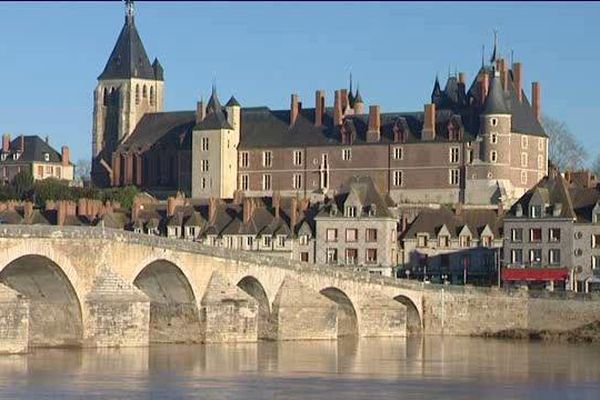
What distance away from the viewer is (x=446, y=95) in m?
134

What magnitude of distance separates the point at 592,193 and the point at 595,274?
13.8 ft

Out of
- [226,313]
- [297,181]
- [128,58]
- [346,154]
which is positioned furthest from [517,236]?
[128,58]

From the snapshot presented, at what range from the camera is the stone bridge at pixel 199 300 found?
6619cm

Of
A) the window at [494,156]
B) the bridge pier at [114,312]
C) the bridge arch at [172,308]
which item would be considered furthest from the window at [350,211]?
the bridge pier at [114,312]

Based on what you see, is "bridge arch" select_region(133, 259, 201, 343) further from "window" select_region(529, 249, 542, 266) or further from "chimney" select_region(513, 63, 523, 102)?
"chimney" select_region(513, 63, 523, 102)

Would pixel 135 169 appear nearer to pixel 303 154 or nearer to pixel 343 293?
pixel 303 154

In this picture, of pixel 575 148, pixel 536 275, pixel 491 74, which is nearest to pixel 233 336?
pixel 536 275

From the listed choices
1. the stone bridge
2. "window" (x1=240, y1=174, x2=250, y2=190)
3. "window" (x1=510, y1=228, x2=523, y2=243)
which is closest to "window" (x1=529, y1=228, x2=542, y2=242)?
"window" (x1=510, y1=228, x2=523, y2=243)

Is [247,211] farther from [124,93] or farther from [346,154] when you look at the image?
[124,93]

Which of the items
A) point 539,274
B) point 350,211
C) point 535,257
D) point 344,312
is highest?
point 350,211

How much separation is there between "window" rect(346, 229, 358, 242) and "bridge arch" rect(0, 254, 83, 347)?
37661 millimetres

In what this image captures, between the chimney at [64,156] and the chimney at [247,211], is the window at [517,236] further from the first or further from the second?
the chimney at [64,156]

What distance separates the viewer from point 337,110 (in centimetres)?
13500

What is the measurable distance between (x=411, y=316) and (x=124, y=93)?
238 feet
